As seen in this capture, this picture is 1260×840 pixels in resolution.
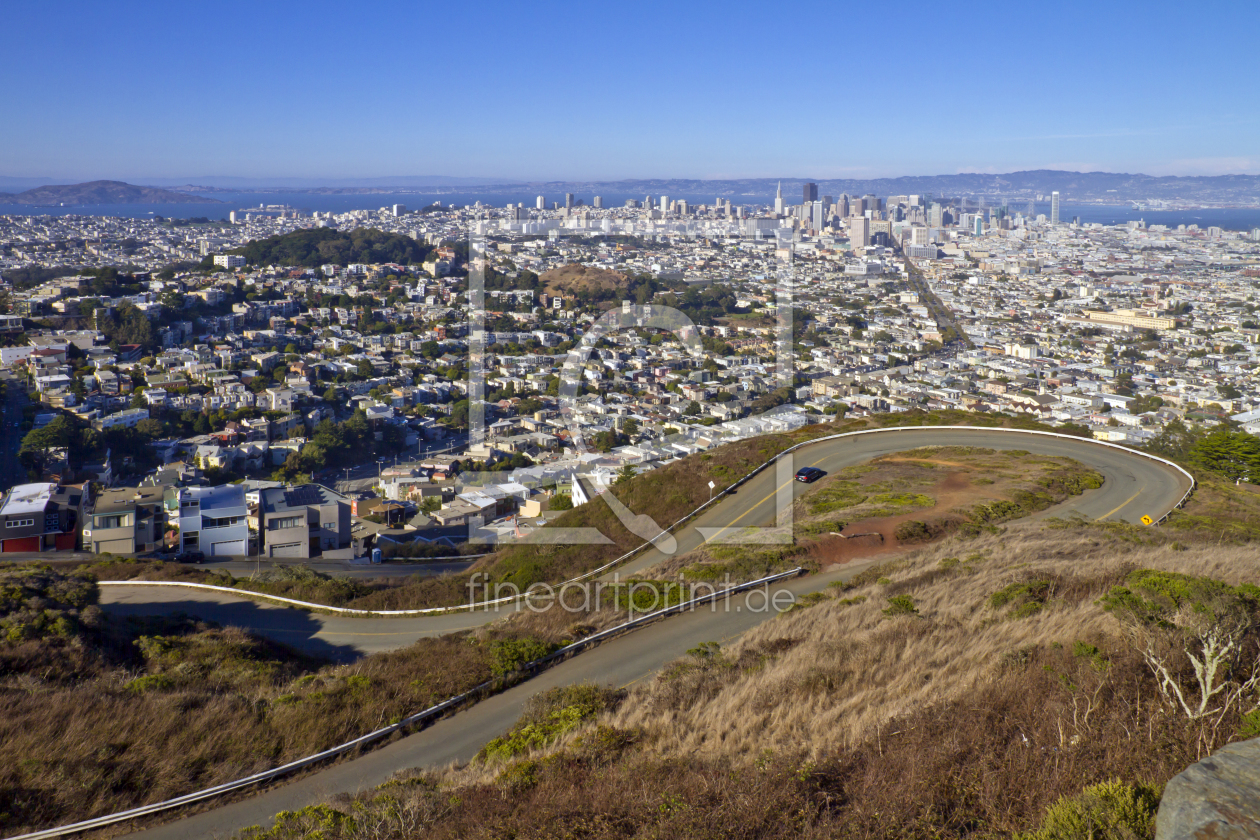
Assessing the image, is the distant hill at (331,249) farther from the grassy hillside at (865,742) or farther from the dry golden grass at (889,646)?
the grassy hillside at (865,742)

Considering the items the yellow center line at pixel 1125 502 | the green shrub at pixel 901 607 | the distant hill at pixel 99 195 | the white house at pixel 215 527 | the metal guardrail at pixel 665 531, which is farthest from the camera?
the distant hill at pixel 99 195

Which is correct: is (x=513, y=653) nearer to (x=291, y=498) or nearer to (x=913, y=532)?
(x=913, y=532)

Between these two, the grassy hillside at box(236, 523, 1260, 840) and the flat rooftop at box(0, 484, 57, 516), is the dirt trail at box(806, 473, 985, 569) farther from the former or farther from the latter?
the flat rooftop at box(0, 484, 57, 516)

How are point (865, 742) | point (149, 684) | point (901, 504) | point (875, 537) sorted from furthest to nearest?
point (901, 504) < point (875, 537) < point (149, 684) < point (865, 742)

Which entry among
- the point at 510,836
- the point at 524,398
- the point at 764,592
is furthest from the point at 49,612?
the point at 524,398

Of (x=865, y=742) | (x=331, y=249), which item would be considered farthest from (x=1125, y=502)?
(x=331, y=249)

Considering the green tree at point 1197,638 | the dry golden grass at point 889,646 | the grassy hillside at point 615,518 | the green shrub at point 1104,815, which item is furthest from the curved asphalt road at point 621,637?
the green shrub at point 1104,815

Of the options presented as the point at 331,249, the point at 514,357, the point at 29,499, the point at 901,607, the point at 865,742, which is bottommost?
the point at 29,499
